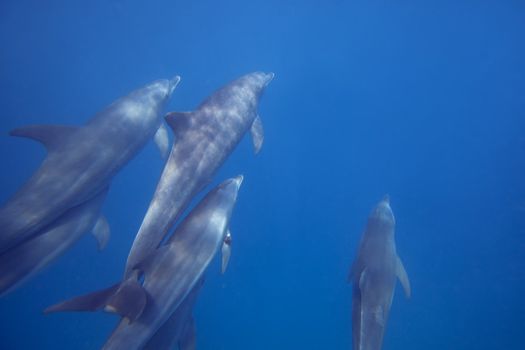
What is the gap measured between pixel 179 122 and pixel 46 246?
3511 millimetres

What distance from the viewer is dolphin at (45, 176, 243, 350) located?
18.5 ft

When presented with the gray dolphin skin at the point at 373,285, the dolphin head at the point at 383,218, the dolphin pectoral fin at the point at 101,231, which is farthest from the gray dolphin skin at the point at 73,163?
the dolphin head at the point at 383,218

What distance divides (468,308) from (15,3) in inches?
1300

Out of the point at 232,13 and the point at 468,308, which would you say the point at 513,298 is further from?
the point at 232,13

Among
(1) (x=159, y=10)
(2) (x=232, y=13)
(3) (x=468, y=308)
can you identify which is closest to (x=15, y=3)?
(1) (x=159, y=10)

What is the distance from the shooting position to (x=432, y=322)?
23.5 metres

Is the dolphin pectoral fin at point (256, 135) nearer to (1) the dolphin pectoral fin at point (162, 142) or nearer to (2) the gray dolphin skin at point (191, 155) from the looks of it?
(2) the gray dolphin skin at point (191, 155)

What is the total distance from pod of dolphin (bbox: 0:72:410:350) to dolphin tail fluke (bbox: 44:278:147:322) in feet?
0.05

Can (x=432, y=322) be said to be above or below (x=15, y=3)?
below

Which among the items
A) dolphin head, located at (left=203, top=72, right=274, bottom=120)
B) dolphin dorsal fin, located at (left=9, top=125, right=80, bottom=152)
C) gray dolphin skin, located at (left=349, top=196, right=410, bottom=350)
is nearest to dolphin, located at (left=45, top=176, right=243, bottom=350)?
dolphin head, located at (left=203, top=72, right=274, bottom=120)

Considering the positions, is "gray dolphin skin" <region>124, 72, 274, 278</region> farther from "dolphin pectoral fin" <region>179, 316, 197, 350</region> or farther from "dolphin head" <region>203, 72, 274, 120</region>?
"dolphin pectoral fin" <region>179, 316, 197, 350</region>

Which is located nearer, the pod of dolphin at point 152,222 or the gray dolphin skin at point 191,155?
the pod of dolphin at point 152,222

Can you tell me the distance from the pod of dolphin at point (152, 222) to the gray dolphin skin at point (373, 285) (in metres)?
0.02

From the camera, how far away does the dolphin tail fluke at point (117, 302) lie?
18.4ft
